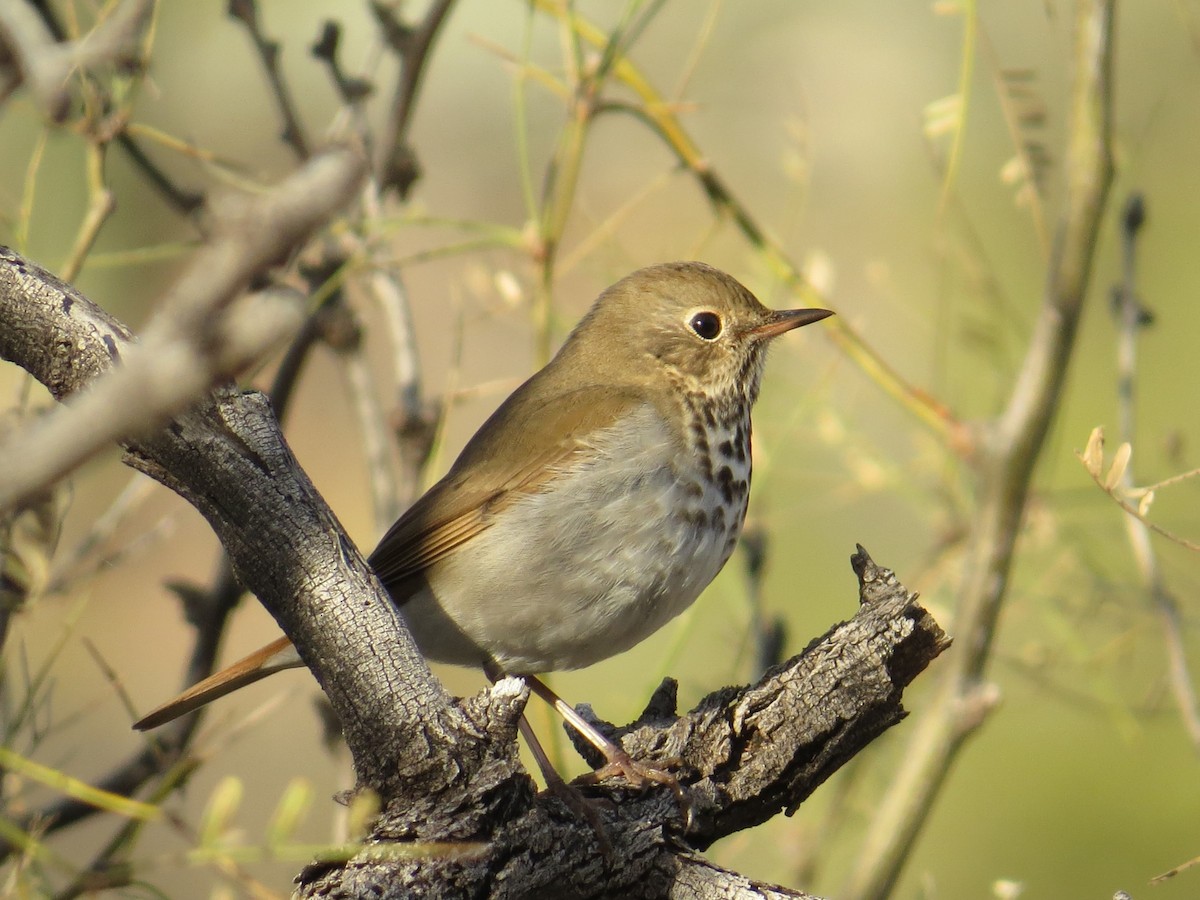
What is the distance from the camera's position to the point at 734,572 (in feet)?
13.7

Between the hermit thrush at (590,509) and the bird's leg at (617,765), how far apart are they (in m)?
Answer: 0.24

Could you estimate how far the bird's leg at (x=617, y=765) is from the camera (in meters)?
2.40

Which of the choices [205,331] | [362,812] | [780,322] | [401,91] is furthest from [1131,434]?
[205,331]

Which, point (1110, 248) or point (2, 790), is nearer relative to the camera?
point (2, 790)

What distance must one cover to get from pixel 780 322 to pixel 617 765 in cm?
150

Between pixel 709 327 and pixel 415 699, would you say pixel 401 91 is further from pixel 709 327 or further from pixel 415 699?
pixel 415 699

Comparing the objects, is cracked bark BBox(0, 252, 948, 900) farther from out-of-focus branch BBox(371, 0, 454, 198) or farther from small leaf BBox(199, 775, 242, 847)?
out-of-focus branch BBox(371, 0, 454, 198)

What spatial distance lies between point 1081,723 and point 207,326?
531cm

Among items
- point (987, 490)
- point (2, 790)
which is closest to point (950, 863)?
point (987, 490)

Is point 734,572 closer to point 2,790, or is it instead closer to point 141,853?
point 2,790

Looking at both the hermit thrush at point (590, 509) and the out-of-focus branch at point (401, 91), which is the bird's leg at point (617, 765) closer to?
the hermit thrush at point (590, 509)

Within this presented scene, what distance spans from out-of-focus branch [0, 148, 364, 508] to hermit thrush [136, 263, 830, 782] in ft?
7.31

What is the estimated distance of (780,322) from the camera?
3.66 meters

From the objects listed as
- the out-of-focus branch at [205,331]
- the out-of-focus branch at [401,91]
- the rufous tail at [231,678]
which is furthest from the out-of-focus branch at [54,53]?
the out-of-focus branch at [401,91]
